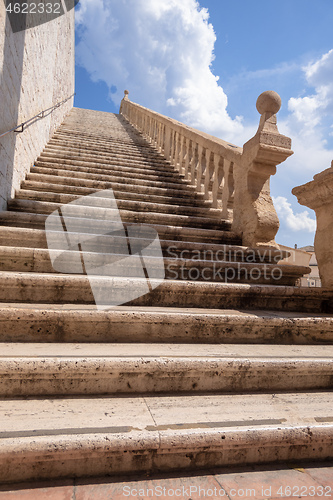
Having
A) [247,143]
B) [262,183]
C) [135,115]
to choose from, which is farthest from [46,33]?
[135,115]

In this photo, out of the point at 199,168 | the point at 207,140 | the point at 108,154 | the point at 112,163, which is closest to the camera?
the point at 207,140

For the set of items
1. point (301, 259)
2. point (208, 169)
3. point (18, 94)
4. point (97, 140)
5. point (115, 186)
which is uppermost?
point (97, 140)

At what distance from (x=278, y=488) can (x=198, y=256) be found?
7.01ft

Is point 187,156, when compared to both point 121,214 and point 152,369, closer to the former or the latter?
point 121,214

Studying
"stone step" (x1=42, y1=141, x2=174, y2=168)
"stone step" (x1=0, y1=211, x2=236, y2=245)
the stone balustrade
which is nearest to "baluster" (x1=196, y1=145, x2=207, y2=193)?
"stone step" (x1=42, y1=141, x2=174, y2=168)

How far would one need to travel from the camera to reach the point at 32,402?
1.37m

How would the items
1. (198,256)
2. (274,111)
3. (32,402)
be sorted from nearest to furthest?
(32,402), (198,256), (274,111)

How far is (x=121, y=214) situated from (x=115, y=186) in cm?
95

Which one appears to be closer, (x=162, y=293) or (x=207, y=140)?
(x=162, y=293)

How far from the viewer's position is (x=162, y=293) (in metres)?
2.36

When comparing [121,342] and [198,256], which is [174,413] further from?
[198,256]

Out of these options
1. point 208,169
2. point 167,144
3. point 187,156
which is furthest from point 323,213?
point 167,144

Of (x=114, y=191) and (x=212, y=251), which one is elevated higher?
(x=114, y=191)

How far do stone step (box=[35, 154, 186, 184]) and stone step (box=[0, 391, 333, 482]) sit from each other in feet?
13.2
